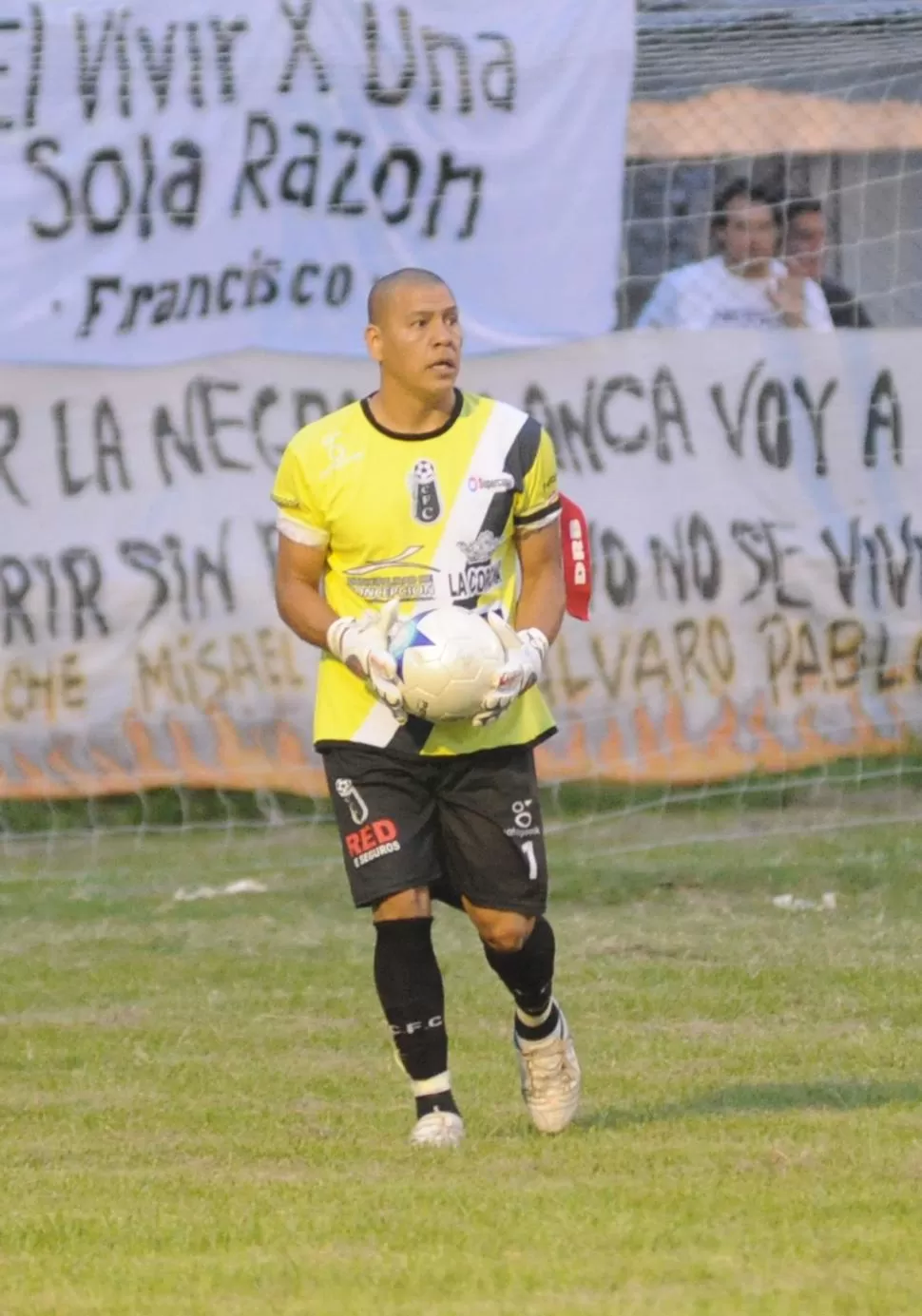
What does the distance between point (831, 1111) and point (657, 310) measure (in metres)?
5.85

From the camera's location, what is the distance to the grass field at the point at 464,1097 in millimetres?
→ 5059

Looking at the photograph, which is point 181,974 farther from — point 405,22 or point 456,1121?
point 405,22

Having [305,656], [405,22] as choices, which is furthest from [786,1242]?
[405,22]

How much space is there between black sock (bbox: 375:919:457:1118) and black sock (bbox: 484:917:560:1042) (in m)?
0.17

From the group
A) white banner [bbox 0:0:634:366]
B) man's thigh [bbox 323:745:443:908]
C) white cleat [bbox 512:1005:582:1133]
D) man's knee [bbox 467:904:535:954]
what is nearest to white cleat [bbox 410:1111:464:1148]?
white cleat [bbox 512:1005:582:1133]

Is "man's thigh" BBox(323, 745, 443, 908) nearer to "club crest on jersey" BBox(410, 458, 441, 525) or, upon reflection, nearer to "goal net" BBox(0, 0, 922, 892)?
"club crest on jersey" BBox(410, 458, 441, 525)

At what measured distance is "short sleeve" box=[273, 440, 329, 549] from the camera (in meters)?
6.41

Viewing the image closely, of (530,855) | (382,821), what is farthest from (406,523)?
(530,855)

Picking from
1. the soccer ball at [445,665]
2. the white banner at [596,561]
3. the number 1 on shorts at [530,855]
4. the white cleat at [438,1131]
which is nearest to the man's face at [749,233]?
the white banner at [596,561]

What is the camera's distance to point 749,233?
12.0 meters

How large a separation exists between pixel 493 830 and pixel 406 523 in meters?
0.73

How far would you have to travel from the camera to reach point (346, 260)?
11359mm

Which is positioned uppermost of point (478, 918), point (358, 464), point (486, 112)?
point (486, 112)

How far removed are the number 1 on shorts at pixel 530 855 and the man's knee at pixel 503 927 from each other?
0.32 feet
